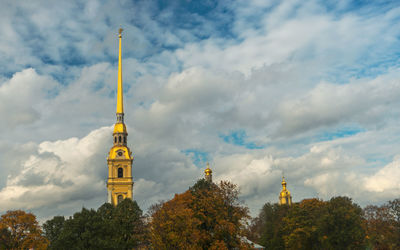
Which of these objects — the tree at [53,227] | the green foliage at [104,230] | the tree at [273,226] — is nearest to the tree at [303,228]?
the tree at [273,226]

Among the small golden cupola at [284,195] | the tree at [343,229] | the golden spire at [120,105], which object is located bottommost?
the tree at [343,229]

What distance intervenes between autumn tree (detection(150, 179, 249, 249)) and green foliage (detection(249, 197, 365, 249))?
11061 millimetres

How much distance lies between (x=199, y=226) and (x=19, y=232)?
25.0m

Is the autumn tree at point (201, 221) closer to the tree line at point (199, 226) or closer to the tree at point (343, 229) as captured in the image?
the tree line at point (199, 226)

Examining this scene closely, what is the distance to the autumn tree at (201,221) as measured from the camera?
50656 millimetres

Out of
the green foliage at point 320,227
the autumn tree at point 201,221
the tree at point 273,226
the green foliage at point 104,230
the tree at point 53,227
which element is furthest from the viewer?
the tree at point 273,226

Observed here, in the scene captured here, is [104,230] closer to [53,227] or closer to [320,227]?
[53,227]

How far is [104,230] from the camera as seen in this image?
5862 centimetres

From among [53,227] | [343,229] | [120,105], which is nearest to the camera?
[343,229]

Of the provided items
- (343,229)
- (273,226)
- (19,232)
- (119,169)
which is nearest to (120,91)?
(119,169)

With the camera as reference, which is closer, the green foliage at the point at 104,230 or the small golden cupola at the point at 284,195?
the green foliage at the point at 104,230

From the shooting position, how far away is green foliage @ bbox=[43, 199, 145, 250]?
56.2 m

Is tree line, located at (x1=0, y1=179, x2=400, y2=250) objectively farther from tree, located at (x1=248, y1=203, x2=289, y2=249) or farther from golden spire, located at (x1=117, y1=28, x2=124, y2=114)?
golden spire, located at (x1=117, y1=28, x2=124, y2=114)

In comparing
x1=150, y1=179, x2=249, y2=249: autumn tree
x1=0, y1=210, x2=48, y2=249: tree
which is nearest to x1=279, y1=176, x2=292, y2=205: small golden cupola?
x1=150, y1=179, x2=249, y2=249: autumn tree
